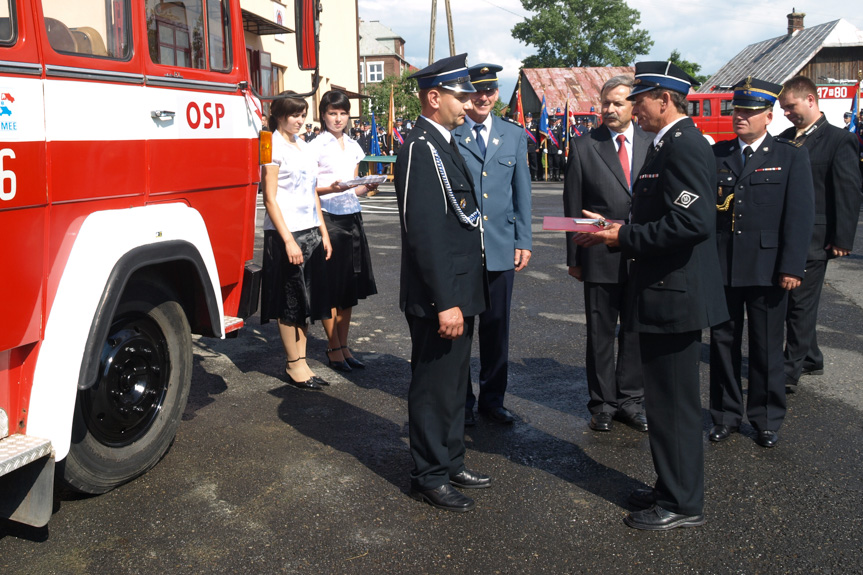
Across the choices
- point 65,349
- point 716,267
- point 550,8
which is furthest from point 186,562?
point 550,8

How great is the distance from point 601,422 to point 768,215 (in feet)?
4.96

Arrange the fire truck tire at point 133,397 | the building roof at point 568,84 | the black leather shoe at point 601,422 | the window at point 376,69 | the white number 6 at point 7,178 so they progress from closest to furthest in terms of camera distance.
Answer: the white number 6 at point 7,178, the fire truck tire at point 133,397, the black leather shoe at point 601,422, the building roof at point 568,84, the window at point 376,69

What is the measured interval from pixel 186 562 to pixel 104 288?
1.15 metres

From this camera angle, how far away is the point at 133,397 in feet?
13.0

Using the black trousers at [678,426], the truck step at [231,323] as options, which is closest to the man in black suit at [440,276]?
the black trousers at [678,426]

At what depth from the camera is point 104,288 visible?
135 inches

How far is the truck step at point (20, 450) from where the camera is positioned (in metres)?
3.11

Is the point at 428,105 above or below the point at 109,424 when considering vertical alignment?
above

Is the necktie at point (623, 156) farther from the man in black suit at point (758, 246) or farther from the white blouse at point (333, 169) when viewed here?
the white blouse at point (333, 169)

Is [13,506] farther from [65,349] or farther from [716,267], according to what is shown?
[716,267]

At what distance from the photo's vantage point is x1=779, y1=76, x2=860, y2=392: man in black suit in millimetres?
5641

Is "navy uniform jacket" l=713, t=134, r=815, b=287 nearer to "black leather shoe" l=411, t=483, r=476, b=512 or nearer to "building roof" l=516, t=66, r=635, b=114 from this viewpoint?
"black leather shoe" l=411, t=483, r=476, b=512

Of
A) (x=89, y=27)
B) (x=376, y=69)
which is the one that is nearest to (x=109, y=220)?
(x=89, y=27)

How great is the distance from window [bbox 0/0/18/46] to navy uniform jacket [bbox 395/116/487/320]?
1.56 metres
